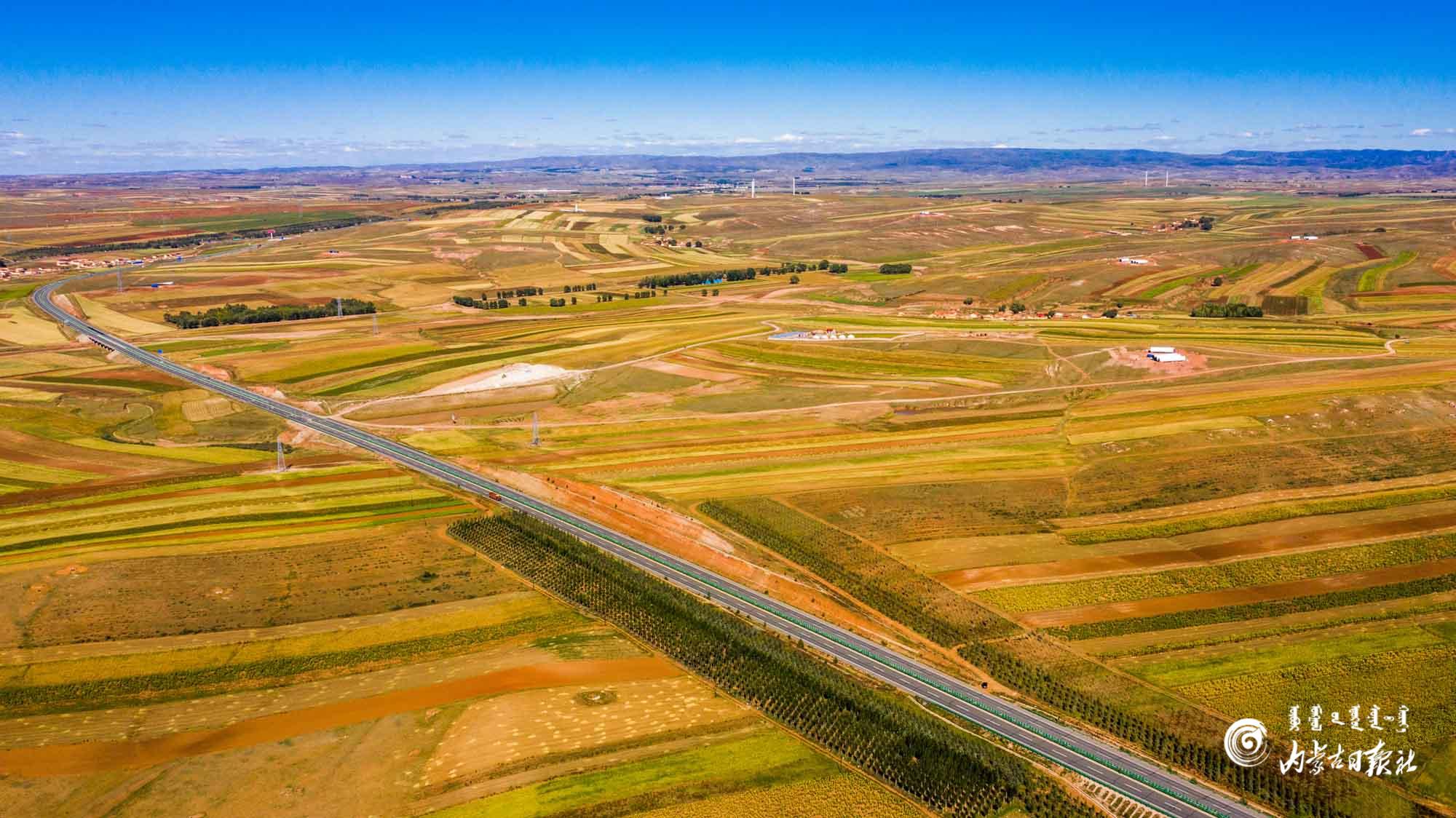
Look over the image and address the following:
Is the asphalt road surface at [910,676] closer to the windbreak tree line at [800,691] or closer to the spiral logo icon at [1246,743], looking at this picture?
the windbreak tree line at [800,691]

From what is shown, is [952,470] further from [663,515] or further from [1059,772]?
[1059,772]

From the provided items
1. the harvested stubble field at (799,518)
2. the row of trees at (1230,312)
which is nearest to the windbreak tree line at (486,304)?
the harvested stubble field at (799,518)

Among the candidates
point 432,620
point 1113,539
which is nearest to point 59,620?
point 432,620

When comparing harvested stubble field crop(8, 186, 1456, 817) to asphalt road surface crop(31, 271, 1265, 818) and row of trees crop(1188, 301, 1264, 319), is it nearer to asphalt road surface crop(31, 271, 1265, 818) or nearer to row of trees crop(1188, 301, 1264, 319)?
asphalt road surface crop(31, 271, 1265, 818)

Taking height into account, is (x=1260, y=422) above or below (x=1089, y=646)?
above

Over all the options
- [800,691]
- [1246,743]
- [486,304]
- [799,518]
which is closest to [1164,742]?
[1246,743]

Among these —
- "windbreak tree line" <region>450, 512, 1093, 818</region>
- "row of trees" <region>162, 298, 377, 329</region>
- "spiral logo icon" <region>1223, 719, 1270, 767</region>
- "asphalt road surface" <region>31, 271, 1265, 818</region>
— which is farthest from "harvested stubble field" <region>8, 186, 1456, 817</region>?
"row of trees" <region>162, 298, 377, 329</region>

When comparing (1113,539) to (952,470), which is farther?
(952,470)
